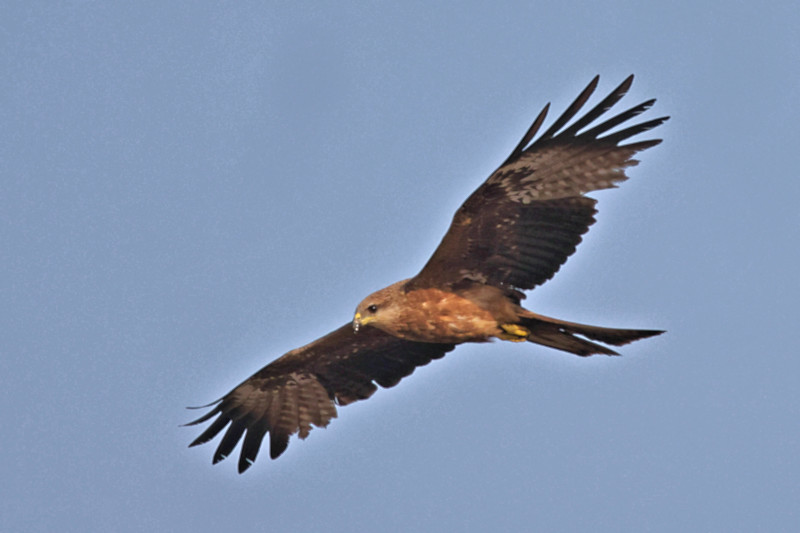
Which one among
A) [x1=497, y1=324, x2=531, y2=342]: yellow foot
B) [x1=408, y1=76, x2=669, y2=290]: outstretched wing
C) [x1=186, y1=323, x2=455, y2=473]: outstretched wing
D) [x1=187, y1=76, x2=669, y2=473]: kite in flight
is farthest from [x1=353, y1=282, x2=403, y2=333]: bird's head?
[x1=186, y1=323, x2=455, y2=473]: outstretched wing

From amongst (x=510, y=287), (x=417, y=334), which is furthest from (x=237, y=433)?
(x=510, y=287)

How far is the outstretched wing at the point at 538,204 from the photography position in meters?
9.76

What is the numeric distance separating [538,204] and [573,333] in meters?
1.16

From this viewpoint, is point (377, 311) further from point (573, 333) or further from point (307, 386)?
Result: point (307, 386)

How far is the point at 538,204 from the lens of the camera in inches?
394

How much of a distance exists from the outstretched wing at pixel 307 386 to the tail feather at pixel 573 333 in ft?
5.42

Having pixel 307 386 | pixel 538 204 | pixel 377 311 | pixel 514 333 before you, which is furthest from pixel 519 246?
pixel 307 386

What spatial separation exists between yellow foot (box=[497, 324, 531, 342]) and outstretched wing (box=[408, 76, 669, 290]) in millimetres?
416

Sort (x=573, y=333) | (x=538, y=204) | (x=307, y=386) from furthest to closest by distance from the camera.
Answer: (x=307, y=386)
(x=538, y=204)
(x=573, y=333)

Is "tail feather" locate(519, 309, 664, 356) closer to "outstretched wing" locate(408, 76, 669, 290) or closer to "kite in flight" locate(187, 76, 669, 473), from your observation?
"kite in flight" locate(187, 76, 669, 473)

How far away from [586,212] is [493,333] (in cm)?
139

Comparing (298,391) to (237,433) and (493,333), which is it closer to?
(237,433)

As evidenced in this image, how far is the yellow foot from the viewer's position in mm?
10180

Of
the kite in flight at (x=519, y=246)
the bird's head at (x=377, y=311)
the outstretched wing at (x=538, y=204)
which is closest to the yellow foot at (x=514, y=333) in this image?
the kite in flight at (x=519, y=246)
